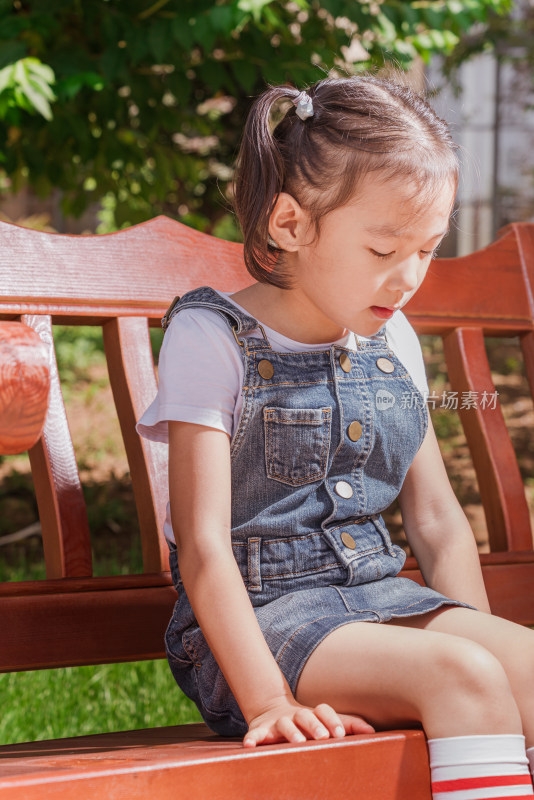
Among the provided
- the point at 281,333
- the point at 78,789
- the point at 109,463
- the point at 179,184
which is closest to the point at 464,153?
the point at 281,333

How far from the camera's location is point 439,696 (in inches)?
44.2

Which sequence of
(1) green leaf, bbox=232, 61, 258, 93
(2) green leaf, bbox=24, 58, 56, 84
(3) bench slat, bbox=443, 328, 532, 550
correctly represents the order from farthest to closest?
(1) green leaf, bbox=232, 61, 258, 93, (2) green leaf, bbox=24, 58, 56, 84, (3) bench slat, bbox=443, 328, 532, 550

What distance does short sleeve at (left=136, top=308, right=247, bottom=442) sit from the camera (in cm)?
140

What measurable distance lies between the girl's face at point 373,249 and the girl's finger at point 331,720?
0.57 meters

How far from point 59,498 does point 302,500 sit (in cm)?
44

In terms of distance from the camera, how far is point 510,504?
200 centimetres

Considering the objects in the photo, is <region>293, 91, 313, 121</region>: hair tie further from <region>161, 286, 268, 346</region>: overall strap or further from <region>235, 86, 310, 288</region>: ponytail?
<region>161, 286, 268, 346</region>: overall strap

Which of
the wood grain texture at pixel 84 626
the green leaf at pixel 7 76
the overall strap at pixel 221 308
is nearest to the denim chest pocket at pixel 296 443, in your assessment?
the overall strap at pixel 221 308

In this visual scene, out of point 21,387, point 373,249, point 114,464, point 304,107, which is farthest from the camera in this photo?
point 114,464

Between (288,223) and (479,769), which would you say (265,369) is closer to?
(288,223)

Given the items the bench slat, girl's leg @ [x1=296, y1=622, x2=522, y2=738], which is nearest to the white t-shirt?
girl's leg @ [x1=296, y1=622, x2=522, y2=738]

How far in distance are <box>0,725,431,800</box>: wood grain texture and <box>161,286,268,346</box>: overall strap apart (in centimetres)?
63

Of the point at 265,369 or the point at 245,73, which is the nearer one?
the point at 265,369

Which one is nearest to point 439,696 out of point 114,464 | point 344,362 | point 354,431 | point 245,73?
point 354,431
